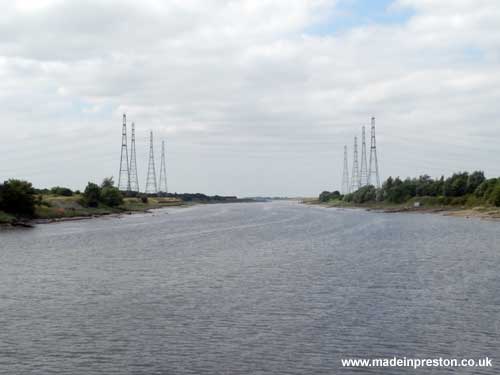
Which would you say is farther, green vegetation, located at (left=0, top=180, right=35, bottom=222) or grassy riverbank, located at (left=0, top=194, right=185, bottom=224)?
grassy riverbank, located at (left=0, top=194, right=185, bottom=224)

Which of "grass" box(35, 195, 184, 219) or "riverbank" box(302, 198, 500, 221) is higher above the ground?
"grass" box(35, 195, 184, 219)

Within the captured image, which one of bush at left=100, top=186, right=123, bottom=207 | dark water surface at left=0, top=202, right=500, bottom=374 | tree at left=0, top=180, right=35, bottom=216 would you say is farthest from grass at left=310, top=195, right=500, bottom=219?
tree at left=0, top=180, right=35, bottom=216

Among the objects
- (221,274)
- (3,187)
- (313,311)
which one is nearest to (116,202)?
(3,187)

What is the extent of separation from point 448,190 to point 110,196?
88.6 meters

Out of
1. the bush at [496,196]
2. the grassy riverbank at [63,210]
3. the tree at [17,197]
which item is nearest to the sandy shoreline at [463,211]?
the bush at [496,196]

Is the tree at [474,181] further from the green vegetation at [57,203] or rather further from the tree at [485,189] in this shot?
the green vegetation at [57,203]

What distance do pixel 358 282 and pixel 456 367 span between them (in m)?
16.5

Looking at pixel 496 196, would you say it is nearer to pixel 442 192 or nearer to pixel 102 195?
pixel 442 192

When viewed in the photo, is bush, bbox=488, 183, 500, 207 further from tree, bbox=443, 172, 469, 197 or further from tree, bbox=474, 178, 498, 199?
tree, bbox=443, 172, 469, 197

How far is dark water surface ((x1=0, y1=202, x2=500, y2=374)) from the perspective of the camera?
66.9 ft

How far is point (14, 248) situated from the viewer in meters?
60.0

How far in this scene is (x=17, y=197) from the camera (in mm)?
102625

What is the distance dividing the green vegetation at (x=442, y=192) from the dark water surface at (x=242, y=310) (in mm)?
93709

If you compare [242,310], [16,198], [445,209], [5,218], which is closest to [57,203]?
[16,198]
